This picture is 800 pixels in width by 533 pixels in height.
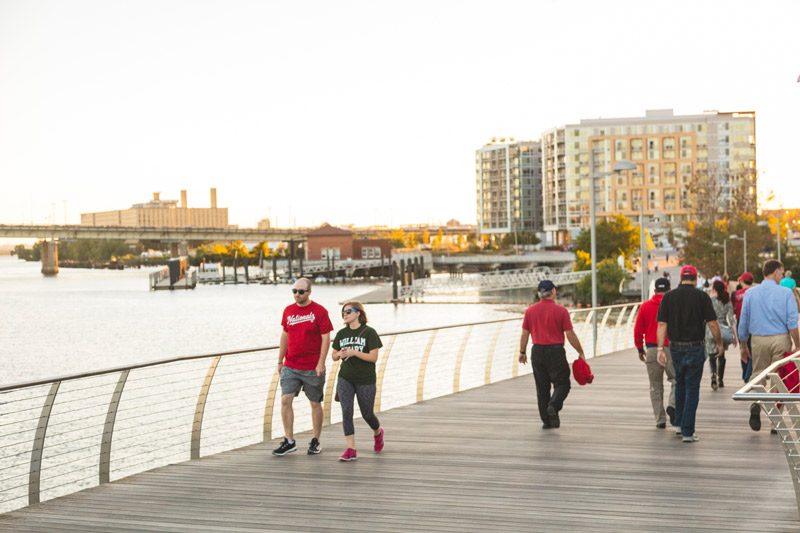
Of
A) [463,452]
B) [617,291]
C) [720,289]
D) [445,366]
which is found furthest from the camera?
[617,291]

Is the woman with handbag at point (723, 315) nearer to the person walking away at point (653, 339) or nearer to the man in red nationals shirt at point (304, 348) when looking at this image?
the person walking away at point (653, 339)

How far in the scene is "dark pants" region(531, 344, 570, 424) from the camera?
349 inches

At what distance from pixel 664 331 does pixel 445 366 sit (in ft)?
99.1

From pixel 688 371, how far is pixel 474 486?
2529mm

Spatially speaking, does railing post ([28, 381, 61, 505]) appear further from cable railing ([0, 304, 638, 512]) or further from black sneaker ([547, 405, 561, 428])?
black sneaker ([547, 405, 561, 428])

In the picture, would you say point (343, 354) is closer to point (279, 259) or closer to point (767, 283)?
point (767, 283)

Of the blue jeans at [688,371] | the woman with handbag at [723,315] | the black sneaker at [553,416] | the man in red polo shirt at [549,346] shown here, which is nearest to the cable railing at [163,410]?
the man in red polo shirt at [549,346]

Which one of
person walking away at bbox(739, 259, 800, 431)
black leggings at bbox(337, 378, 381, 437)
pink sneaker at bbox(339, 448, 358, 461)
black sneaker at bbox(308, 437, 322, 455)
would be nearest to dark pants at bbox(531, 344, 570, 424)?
person walking away at bbox(739, 259, 800, 431)

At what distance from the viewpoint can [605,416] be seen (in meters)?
9.99

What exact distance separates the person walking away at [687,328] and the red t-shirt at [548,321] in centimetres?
106

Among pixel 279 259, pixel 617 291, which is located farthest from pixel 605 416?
pixel 279 259

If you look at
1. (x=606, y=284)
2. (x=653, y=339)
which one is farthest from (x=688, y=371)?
(x=606, y=284)

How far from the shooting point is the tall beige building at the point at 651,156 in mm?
126000

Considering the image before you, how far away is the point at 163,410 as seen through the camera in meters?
11.5
